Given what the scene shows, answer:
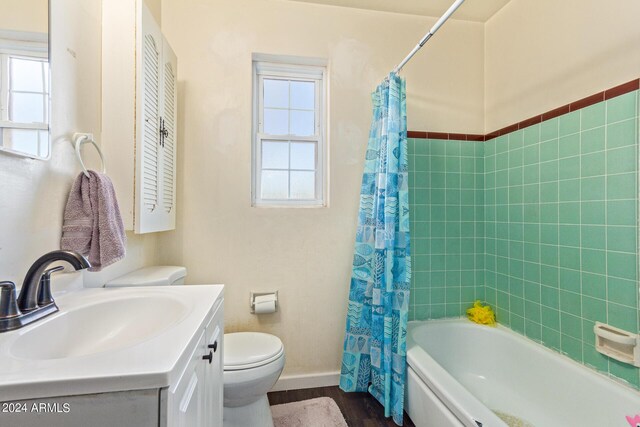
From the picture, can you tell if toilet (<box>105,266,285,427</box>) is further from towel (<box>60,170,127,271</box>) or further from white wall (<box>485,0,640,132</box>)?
white wall (<box>485,0,640,132</box>)

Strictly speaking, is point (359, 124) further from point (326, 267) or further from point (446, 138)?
point (326, 267)

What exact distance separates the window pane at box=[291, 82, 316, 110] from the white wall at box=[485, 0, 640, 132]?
1279mm

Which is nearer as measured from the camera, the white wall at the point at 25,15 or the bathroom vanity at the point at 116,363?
the bathroom vanity at the point at 116,363

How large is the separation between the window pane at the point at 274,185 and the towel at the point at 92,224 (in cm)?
100

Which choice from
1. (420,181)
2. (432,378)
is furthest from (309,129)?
(432,378)

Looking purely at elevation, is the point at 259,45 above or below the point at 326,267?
above

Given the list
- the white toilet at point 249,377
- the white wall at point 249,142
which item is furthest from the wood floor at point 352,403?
the white toilet at point 249,377

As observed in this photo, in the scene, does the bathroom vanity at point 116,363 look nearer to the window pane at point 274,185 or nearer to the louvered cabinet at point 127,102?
the louvered cabinet at point 127,102

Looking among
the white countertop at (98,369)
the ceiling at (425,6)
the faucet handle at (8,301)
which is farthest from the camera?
the ceiling at (425,6)

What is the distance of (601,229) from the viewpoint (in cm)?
132

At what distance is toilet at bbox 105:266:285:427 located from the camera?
1310 millimetres

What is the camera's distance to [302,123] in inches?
79.5

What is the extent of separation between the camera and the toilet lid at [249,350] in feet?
4.38

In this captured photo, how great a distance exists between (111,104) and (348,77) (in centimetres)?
137
